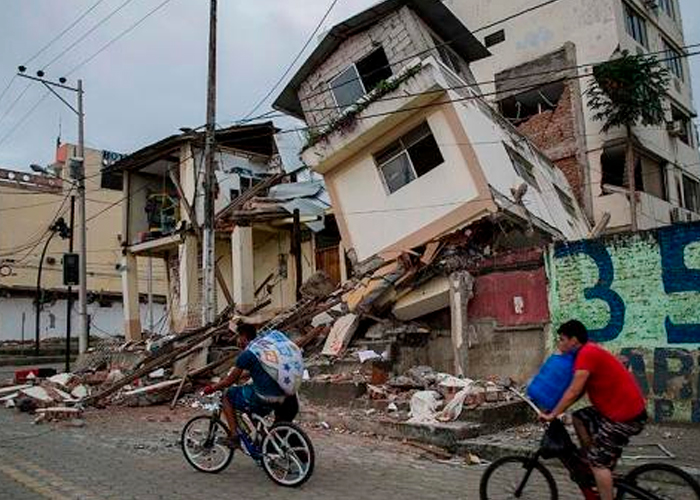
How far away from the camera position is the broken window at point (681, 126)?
98.8 feet

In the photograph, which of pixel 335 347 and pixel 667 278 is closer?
pixel 667 278

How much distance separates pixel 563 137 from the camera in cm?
2698

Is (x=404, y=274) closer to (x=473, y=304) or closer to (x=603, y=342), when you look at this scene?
(x=473, y=304)

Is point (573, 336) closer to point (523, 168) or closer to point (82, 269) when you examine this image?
point (523, 168)

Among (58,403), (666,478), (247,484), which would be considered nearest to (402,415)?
(247,484)

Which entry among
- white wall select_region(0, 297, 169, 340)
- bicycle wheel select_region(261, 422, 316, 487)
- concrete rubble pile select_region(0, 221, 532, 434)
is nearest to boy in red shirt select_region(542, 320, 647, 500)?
bicycle wheel select_region(261, 422, 316, 487)

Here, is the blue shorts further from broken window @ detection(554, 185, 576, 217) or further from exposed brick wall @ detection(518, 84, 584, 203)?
exposed brick wall @ detection(518, 84, 584, 203)

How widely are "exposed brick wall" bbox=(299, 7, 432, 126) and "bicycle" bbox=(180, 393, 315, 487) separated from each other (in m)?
13.0

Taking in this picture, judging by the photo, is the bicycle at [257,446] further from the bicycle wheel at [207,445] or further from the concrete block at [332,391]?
the concrete block at [332,391]

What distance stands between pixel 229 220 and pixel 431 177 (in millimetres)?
8672

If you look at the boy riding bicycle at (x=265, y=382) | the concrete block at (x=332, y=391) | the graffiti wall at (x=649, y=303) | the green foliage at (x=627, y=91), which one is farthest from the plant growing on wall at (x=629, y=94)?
the boy riding bicycle at (x=265, y=382)

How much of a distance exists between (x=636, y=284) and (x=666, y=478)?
5.35 meters

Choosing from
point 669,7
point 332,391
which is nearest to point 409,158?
point 332,391

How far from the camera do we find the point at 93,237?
4431 cm
